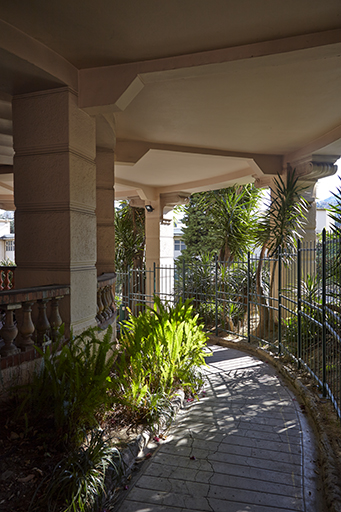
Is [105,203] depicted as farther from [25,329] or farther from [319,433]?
[319,433]

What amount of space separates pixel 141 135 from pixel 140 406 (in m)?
4.24

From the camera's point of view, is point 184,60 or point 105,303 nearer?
point 184,60

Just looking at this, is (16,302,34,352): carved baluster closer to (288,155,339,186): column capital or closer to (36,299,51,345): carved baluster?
(36,299,51,345): carved baluster

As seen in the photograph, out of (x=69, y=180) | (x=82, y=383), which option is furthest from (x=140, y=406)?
(x=69, y=180)

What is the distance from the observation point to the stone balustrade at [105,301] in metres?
4.26

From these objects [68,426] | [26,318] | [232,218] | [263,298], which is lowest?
[68,426]

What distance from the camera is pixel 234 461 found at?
2.74 metres

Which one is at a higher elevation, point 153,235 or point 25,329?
point 153,235

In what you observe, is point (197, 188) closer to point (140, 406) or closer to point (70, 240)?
point (70, 240)

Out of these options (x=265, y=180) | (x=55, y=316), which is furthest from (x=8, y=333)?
(x=265, y=180)

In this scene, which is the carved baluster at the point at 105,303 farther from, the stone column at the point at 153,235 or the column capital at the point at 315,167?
the stone column at the point at 153,235

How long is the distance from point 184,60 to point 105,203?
2133 millimetres

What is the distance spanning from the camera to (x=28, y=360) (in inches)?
114

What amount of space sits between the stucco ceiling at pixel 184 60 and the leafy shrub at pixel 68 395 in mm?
2361
